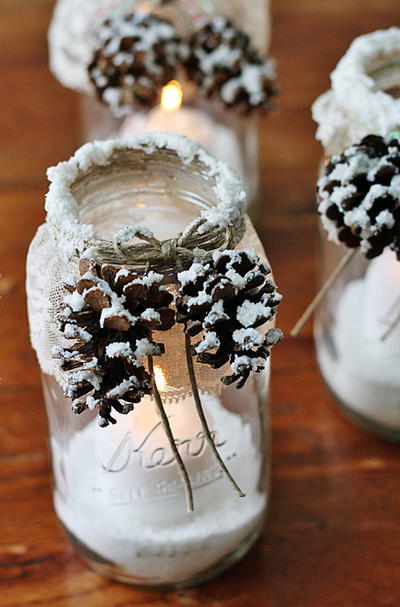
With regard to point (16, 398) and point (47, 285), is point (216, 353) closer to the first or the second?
point (47, 285)

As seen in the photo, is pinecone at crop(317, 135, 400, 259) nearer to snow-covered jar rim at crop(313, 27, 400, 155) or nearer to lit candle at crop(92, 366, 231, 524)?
snow-covered jar rim at crop(313, 27, 400, 155)

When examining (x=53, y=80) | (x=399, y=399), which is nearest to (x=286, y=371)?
(x=399, y=399)

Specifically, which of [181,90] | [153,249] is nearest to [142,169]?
[153,249]

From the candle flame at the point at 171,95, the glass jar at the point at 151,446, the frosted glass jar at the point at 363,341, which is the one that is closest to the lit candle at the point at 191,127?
the candle flame at the point at 171,95

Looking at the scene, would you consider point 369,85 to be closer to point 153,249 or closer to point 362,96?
point 362,96

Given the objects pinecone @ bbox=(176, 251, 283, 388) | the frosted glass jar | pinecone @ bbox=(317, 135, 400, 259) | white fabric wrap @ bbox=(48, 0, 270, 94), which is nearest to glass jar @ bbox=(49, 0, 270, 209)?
white fabric wrap @ bbox=(48, 0, 270, 94)

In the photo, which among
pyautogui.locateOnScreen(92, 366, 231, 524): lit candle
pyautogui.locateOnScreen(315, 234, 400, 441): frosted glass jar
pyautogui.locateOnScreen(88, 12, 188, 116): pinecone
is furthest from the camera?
pyautogui.locateOnScreen(88, 12, 188, 116): pinecone

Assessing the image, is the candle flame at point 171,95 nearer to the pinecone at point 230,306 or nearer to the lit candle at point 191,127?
the lit candle at point 191,127
